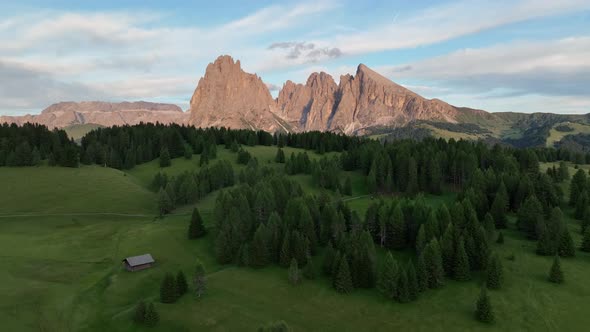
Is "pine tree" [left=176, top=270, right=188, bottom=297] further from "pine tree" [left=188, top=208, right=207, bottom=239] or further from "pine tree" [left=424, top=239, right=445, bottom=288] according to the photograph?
"pine tree" [left=424, top=239, right=445, bottom=288]

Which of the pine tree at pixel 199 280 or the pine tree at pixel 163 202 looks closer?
the pine tree at pixel 199 280

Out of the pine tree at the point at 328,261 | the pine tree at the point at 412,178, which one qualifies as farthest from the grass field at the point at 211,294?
the pine tree at the point at 412,178

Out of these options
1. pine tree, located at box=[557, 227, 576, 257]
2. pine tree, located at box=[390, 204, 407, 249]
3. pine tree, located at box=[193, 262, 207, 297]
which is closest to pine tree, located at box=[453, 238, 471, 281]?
pine tree, located at box=[390, 204, 407, 249]

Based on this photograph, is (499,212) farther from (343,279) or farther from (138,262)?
(138,262)

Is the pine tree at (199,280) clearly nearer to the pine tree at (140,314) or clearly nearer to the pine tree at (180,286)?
the pine tree at (180,286)

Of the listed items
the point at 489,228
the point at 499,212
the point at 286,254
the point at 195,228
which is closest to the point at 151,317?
the point at 286,254

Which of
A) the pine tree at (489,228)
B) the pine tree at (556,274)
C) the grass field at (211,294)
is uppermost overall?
the pine tree at (489,228)

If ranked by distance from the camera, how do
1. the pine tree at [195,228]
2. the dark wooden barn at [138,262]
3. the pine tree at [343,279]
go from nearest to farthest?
the pine tree at [343,279] → the dark wooden barn at [138,262] → the pine tree at [195,228]
